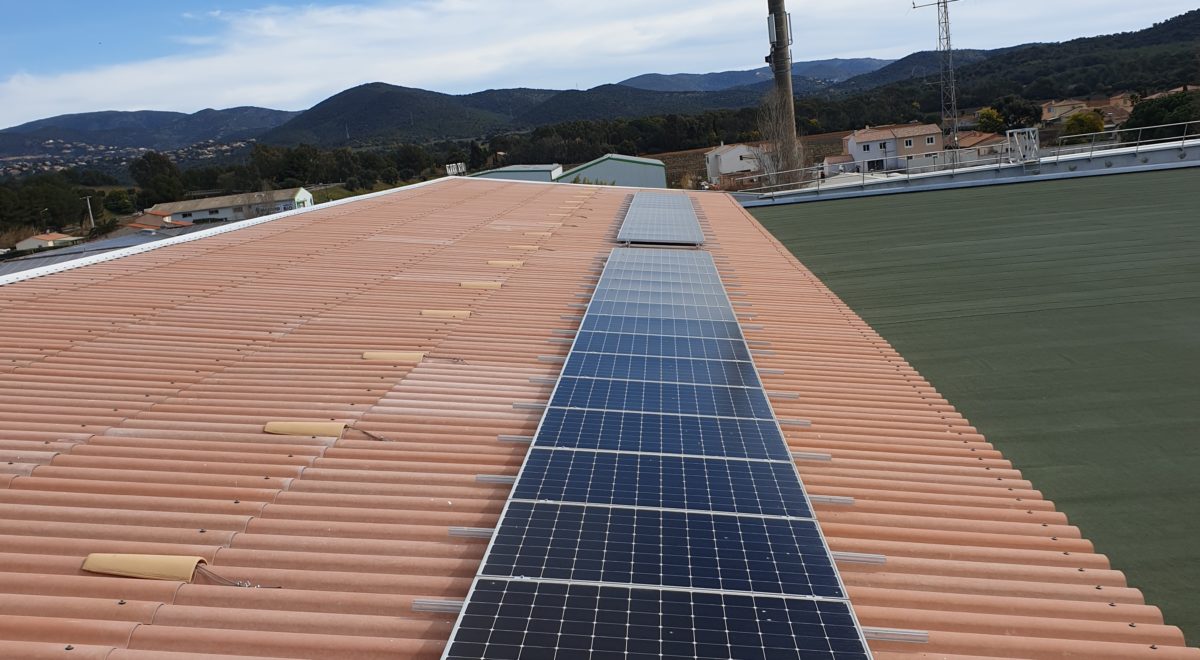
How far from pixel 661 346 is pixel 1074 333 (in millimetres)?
7508

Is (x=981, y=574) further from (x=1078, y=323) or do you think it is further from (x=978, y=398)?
(x=1078, y=323)

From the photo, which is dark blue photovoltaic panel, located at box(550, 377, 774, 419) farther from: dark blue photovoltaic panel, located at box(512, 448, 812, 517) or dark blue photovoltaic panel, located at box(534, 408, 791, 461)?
dark blue photovoltaic panel, located at box(512, 448, 812, 517)

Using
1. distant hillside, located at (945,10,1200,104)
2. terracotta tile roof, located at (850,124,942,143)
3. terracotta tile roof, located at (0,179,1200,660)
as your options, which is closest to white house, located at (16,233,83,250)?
terracotta tile roof, located at (0,179,1200,660)

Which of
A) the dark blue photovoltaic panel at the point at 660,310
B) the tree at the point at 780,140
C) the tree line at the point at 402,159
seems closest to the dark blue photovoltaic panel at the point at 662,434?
the dark blue photovoltaic panel at the point at 660,310

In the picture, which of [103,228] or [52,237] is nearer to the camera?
[52,237]

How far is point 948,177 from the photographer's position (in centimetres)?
3609

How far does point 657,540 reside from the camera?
16.0ft

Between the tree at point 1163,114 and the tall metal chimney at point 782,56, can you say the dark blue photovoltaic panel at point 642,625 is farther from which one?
the tree at point 1163,114

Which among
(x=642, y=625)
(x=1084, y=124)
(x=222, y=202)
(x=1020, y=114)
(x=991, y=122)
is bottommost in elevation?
(x=642, y=625)

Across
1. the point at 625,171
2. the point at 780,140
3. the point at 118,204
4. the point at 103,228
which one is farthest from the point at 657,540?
the point at 118,204

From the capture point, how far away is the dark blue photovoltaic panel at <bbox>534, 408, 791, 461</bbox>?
249 inches

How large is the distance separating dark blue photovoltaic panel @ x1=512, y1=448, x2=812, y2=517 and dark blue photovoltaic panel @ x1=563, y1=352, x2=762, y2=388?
2.03m

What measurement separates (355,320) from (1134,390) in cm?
1029

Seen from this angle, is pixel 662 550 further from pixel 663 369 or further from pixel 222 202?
pixel 222 202
